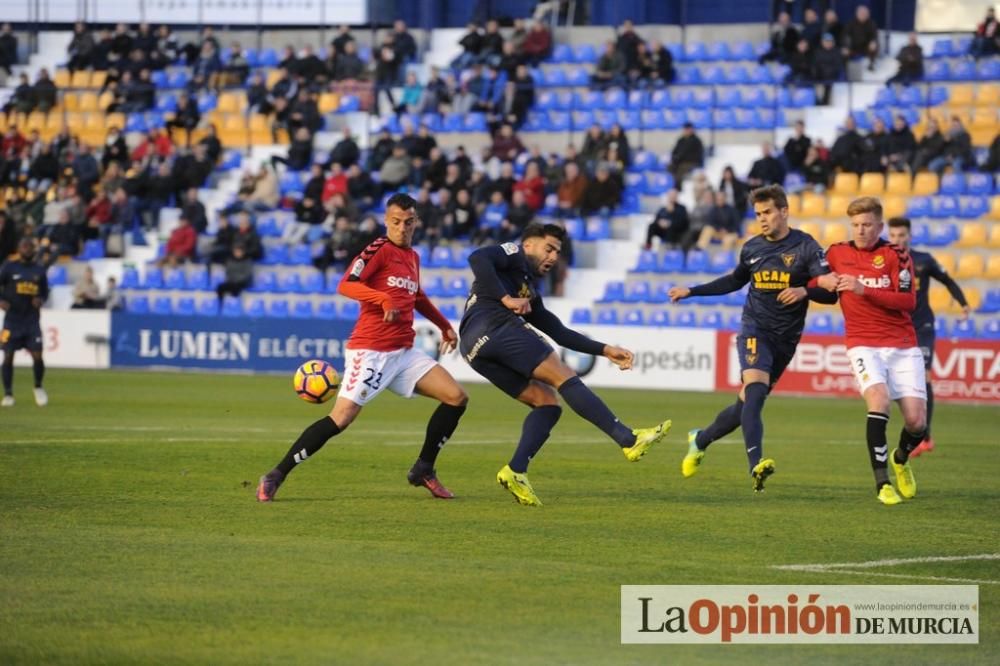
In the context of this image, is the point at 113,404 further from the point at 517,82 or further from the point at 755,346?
the point at 517,82

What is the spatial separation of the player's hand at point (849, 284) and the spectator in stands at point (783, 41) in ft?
76.1

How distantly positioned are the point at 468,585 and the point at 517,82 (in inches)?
1154

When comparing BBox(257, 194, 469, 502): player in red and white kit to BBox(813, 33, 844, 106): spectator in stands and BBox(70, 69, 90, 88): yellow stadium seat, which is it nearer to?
BBox(813, 33, 844, 106): spectator in stands

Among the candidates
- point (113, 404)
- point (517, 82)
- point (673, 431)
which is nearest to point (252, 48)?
point (517, 82)

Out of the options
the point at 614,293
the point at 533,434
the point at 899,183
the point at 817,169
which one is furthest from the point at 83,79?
the point at 533,434

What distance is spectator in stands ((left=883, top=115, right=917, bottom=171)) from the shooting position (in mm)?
31375

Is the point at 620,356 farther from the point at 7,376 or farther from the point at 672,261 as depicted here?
the point at 672,261

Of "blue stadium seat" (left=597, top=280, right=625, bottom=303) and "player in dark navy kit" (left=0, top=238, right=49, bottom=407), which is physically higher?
"player in dark navy kit" (left=0, top=238, right=49, bottom=407)

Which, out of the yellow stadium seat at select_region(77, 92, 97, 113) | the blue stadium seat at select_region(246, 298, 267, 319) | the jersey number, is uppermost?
the yellow stadium seat at select_region(77, 92, 97, 113)

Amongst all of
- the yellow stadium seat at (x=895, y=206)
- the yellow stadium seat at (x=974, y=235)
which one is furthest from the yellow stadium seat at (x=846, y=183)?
the yellow stadium seat at (x=974, y=235)

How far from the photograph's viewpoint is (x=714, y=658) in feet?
23.0

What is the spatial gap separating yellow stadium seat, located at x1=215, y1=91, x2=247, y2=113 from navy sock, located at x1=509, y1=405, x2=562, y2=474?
2978 centimetres

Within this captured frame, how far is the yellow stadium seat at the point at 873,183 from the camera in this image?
1240 inches

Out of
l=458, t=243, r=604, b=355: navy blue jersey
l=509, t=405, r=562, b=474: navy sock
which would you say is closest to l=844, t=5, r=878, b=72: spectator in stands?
l=458, t=243, r=604, b=355: navy blue jersey
